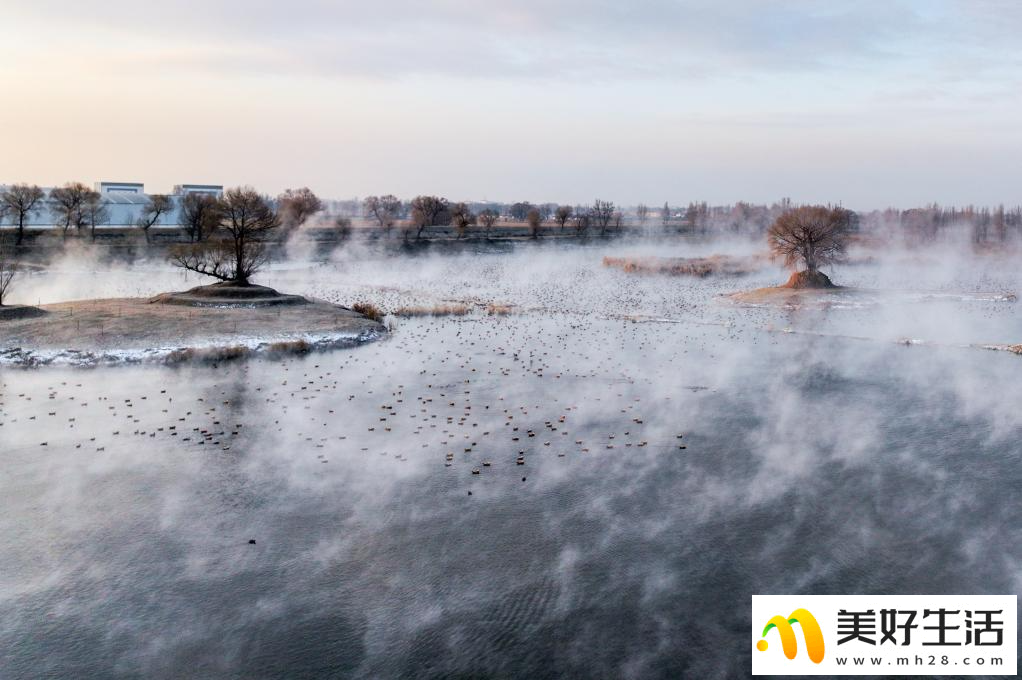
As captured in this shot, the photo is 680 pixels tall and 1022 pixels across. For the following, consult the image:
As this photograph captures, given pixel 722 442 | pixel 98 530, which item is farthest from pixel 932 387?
pixel 98 530

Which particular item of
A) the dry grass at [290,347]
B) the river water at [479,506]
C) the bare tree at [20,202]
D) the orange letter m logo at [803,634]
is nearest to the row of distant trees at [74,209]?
the bare tree at [20,202]

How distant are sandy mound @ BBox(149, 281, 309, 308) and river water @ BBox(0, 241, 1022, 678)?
16.5m

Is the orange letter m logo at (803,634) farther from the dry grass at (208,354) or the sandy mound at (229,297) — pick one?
the sandy mound at (229,297)

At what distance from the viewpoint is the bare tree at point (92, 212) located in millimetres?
116938

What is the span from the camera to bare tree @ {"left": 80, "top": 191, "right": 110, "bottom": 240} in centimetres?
11694

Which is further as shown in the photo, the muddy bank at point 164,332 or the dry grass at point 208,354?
the dry grass at point 208,354

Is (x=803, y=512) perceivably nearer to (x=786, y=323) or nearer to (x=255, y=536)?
(x=255, y=536)

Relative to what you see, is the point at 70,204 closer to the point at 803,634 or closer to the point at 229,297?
the point at 229,297

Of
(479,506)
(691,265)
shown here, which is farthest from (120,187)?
(479,506)

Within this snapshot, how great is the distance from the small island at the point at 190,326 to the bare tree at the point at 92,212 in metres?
63.5

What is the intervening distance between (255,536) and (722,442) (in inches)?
630

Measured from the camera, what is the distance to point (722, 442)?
2833cm

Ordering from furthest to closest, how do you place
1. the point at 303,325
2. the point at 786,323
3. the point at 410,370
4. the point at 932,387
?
the point at 786,323, the point at 303,325, the point at 410,370, the point at 932,387

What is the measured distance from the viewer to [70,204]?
11512 centimetres
